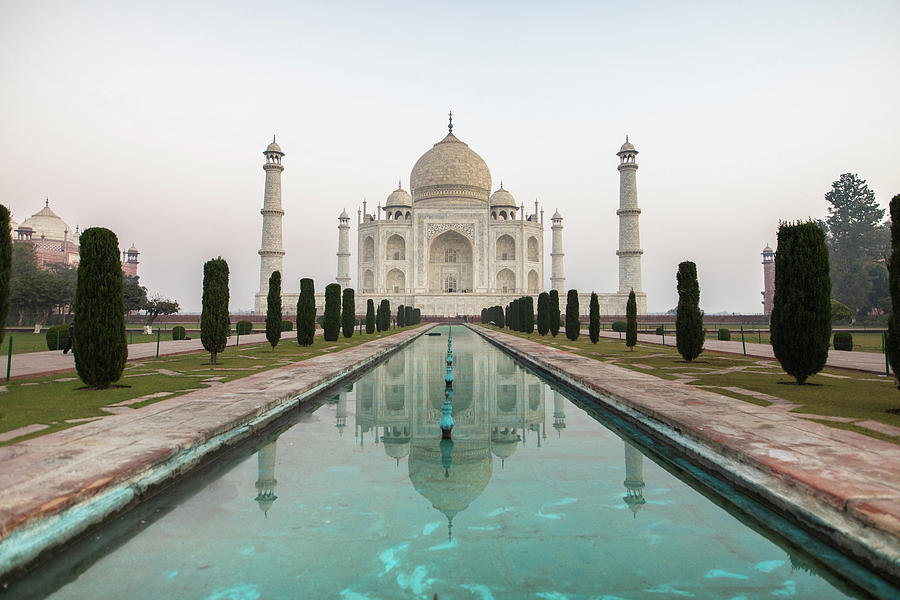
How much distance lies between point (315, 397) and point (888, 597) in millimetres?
5585

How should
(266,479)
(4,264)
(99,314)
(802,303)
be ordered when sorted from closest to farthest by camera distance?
(266,479) < (4,264) < (99,314) < (802,303)

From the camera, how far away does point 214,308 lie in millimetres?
9930

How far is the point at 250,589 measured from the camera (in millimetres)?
1981

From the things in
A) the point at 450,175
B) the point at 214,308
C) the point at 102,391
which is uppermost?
the point at 450,175

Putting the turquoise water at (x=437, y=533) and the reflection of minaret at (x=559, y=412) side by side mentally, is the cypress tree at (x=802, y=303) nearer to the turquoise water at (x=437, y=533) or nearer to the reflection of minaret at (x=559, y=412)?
the reflection of minaret at (x=559, y=412)

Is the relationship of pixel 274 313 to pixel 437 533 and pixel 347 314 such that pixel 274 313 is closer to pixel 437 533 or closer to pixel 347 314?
pixel 347 314

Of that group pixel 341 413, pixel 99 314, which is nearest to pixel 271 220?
pixel 99 314

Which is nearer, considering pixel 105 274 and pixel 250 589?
pixel 250 589

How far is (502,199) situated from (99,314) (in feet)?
154

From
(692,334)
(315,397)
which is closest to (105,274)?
(315,397)

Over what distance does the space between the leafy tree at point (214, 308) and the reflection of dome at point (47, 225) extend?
60.6 meters

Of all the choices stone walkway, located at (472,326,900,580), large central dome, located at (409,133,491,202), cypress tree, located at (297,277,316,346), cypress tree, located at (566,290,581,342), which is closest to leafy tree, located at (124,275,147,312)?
cypress tree, located at (297,277,316,346)

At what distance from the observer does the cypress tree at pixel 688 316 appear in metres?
10.2

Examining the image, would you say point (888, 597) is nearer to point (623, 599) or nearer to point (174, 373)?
point (623, 599)
